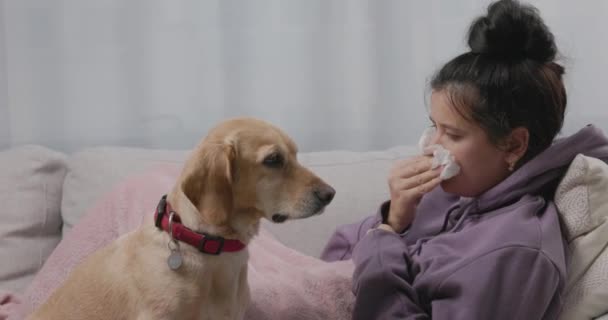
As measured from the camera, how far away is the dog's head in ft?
3.39

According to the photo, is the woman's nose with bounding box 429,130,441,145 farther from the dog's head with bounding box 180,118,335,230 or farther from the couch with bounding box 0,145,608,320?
the couch with bounding box 0,145,608,320

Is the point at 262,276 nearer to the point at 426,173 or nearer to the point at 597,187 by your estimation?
the point at 426,173

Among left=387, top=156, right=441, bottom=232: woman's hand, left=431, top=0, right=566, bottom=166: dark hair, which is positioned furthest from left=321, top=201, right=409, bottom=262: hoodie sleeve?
left=431, top=0, right=566, bottom=166: dark hair

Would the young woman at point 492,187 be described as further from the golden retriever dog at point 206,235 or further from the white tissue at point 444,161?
the golden retriever dog at point 206,235

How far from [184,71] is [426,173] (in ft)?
3.20

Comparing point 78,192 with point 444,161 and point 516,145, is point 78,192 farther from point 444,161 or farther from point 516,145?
point 516,145

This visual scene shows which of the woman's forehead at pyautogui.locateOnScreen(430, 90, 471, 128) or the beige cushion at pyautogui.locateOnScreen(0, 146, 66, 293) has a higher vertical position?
the woman's forehead at pyautogui.locateOnScreen(430, 90, 471, 128)

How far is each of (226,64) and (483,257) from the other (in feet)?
3.68

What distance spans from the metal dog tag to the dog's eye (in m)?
0.20

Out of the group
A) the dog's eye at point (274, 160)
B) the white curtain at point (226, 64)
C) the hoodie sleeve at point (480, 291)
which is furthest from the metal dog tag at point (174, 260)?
the white curtain at point (226, 64)

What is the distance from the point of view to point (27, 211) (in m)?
1.73

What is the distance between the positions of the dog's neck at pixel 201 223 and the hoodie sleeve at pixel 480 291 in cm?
26

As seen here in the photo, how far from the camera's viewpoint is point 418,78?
2131 millimetres

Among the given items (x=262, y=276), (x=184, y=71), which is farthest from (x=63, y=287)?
(x=184, y=71)
